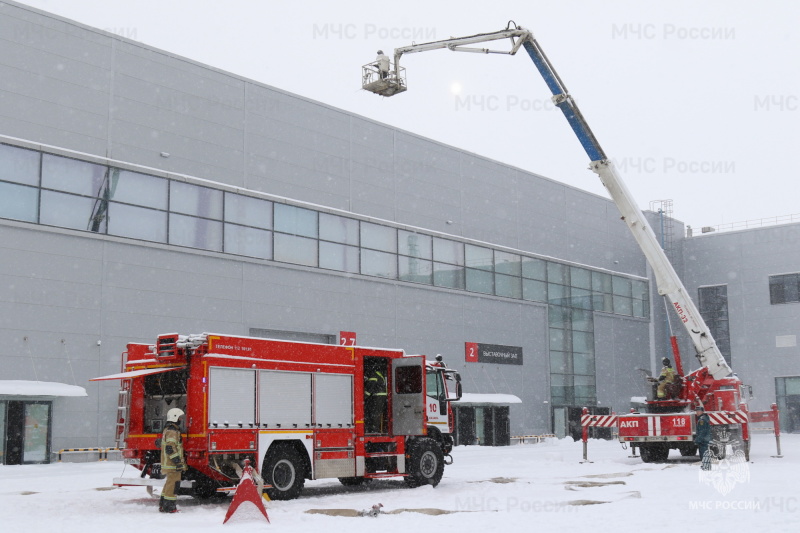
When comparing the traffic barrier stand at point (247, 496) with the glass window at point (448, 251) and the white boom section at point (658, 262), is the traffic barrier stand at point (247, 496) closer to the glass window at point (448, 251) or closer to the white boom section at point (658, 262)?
the white boom section at point (658, 262)

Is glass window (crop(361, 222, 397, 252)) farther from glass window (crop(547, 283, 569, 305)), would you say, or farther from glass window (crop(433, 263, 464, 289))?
glass window (crop(547, 283, 569, 305))

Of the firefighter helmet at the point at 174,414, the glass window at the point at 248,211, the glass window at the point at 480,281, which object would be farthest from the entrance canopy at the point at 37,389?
the glass window at the point at 480,281

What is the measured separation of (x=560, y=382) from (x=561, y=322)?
11.0 ft

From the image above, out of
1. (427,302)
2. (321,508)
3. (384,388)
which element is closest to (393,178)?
(427,302)

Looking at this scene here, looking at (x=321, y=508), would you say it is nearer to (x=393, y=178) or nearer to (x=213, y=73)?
(x=213, y=73)

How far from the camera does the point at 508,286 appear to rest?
46.8 metres

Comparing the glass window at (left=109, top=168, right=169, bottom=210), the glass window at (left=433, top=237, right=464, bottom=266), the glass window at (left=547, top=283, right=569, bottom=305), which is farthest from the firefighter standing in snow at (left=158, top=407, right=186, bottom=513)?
the glass window at (left=547, top=283, right=569, bottom=305)

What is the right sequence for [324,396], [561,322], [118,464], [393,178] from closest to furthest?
[324,396] < [118,464] < [393,178] < [561,322]

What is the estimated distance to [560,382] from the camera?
49.0m

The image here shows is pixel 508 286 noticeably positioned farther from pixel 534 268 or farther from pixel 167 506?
pixel 167 506

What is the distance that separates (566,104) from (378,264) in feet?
49.0

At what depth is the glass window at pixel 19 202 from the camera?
2775 cm

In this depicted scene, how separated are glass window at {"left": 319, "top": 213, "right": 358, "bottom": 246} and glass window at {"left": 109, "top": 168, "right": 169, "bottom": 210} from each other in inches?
296

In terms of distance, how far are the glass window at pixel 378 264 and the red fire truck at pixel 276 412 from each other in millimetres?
20175
